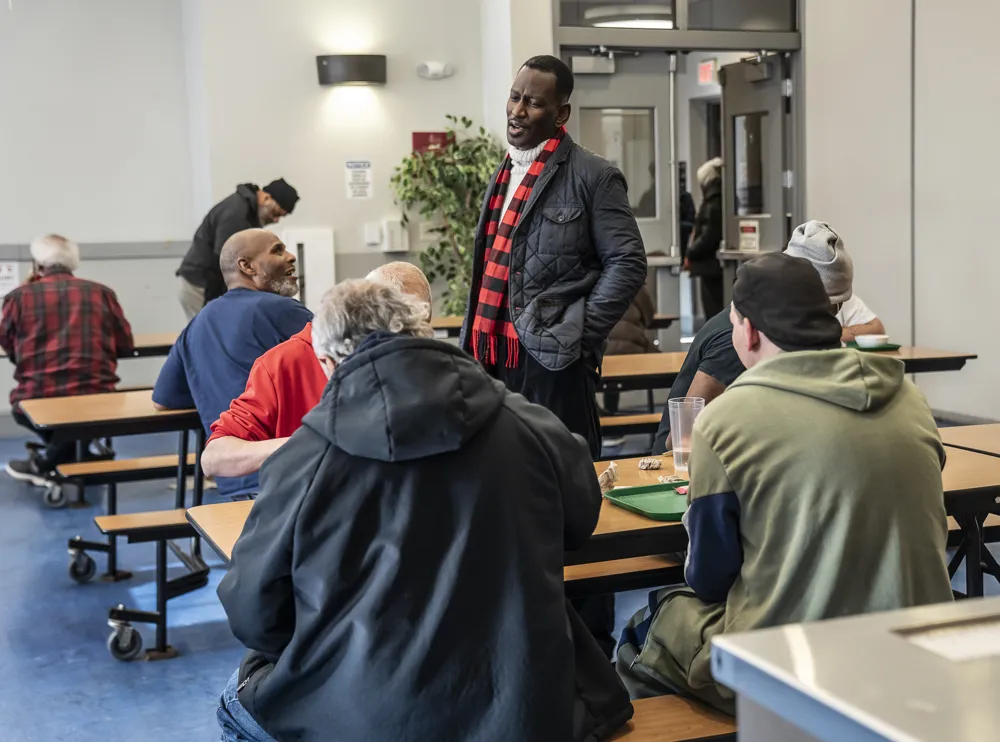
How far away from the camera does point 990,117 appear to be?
723cm

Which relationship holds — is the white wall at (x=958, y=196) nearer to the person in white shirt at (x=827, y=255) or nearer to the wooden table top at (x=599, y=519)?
the person in white shirt at (x=827, y=255)

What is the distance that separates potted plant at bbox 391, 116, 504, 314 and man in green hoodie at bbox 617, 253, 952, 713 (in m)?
6.25

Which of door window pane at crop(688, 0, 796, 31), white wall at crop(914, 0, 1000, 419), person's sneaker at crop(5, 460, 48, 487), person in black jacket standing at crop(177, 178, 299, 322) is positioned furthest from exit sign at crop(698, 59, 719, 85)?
person's sneaker at crop(5, 460, 48, 487)

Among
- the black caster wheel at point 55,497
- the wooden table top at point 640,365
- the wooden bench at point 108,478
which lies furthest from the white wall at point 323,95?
the wooden bench at point 108,478

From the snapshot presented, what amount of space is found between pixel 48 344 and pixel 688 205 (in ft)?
14.7

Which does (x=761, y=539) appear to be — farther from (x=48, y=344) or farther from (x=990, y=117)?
(x=990, y=117)

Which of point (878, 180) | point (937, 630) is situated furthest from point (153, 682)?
point (878, 180)

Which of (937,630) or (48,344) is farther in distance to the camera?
(48,344)

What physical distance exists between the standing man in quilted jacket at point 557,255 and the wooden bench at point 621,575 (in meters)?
0.92

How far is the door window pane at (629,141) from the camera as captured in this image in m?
8.16

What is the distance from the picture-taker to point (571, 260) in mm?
3621

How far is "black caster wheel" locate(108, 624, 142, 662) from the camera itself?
13.4 ft

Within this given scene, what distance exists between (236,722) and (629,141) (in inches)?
256

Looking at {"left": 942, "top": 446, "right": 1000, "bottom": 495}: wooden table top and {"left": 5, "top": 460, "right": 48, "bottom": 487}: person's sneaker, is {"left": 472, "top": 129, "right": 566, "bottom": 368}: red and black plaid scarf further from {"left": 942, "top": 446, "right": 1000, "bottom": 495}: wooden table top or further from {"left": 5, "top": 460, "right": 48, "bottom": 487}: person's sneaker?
{"left": 5, "top": 460, "right": 48, "bottom": 487}: person's sneaker
